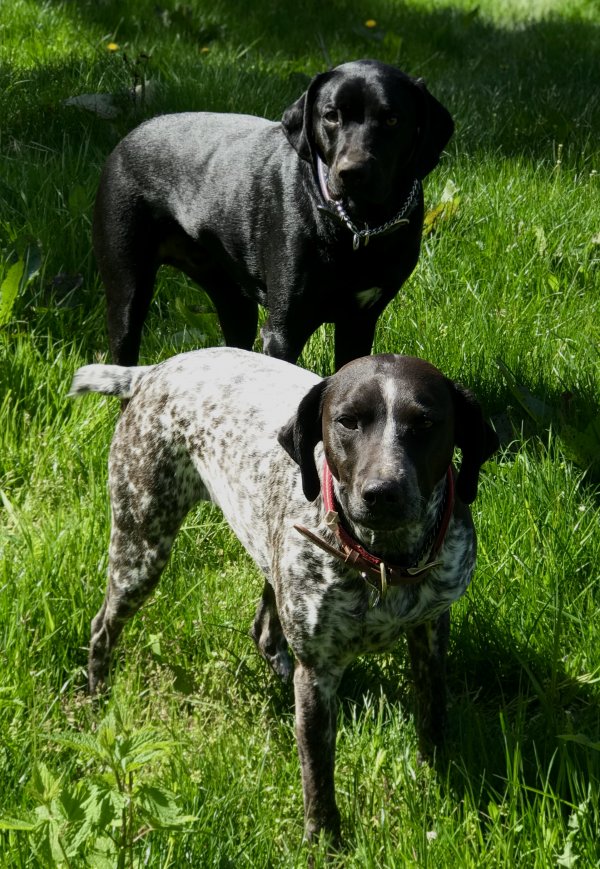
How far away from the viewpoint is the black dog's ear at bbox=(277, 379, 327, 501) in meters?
2.68

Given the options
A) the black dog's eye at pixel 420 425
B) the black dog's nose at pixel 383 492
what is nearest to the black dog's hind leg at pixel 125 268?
the black dog's eye at pixel 420 425

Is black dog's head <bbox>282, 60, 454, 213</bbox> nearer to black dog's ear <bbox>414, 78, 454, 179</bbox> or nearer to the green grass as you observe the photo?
black dog's ear <bbox>414, 78, 454, 179</bbox>

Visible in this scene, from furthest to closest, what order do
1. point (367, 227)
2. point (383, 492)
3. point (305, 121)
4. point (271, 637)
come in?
point (305, 121)
point (367, 227)
point (271, 637)
point (383, 492)

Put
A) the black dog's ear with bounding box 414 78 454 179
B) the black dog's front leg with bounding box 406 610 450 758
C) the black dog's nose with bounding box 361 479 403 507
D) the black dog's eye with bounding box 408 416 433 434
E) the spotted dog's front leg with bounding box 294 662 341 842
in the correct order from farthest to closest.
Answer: the black dog's ear with bounding box 414 78 454 179 → the black dog's front leg with bounding box 406 610 450 758 → the spotted dog's front leg with bounding box 294 662 341 842 → the black dog's eye with bounding box 408 416 433 434 → the black dog's nose with bounding box 361 479 403 507

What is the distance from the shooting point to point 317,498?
2795 millimetres

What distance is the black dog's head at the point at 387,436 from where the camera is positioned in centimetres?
242

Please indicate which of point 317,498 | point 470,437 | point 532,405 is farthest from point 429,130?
point 317,498

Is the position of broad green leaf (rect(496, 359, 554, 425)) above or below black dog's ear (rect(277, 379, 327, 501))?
below

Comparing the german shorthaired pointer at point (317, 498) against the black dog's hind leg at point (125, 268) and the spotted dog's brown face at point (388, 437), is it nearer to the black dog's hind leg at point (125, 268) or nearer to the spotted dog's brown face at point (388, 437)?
the spotted dog's brown face at point (388, 437)

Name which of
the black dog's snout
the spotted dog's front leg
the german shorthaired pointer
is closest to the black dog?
the black dog's snout

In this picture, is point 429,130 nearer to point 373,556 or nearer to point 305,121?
point 305,121

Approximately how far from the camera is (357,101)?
3.92 m

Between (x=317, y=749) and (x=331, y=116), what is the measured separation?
2319mm

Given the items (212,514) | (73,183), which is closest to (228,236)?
A: (212,514)
